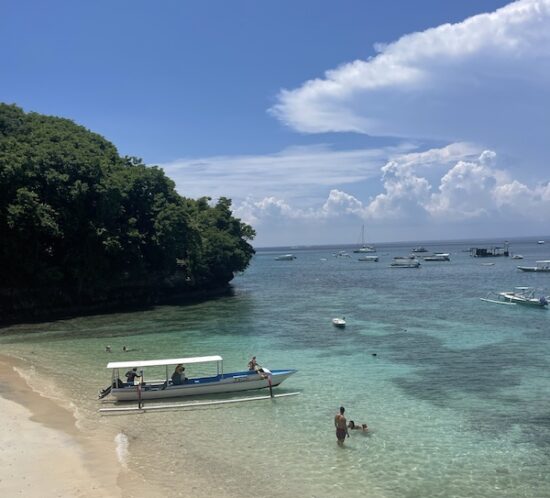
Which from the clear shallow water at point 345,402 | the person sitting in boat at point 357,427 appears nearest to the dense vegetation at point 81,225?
the clear shallow water at point 345,402

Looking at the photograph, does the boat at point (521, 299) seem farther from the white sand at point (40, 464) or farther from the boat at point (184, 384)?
the white sand at point (40, 464)

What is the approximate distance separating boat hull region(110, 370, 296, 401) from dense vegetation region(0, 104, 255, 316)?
2946 centimetres

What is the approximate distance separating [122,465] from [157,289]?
4964 centimetres

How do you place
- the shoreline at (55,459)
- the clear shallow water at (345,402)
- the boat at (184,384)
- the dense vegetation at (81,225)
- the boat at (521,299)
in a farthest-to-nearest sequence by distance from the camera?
the boat at (521,299), the dense vegetation at (81,225), the boat at (184,384), the clear shallow water at (345,402), the shoreline at (55,459)

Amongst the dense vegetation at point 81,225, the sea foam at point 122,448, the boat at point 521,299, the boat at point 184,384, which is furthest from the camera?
the boat at point 521,299

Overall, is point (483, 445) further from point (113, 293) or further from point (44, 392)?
point (113, 293)

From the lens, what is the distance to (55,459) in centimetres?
1789

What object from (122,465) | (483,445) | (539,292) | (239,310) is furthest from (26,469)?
(539,292)

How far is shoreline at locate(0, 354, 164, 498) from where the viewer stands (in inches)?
622

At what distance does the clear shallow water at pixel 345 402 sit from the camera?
17547mm

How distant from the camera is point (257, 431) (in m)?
21.7

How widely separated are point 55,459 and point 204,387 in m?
9.25

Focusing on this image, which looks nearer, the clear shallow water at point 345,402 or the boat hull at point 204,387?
the clear shallow water at point 345,402

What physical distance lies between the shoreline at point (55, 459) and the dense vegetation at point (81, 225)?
30.2 metres
